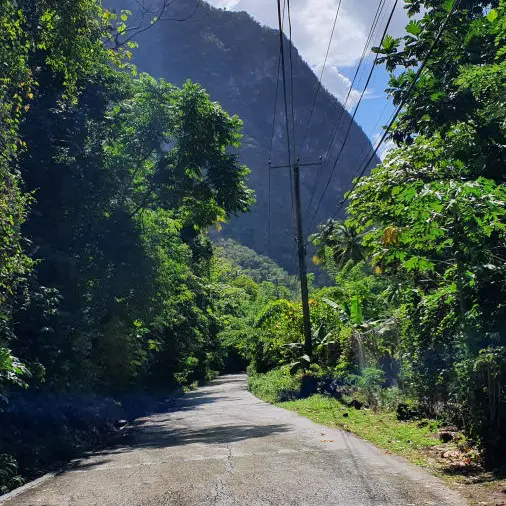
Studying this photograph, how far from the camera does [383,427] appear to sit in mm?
12617

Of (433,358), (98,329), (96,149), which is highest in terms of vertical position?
(96,149)

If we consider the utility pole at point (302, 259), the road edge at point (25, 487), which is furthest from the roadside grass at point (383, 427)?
the utility pole at point (302, 259)

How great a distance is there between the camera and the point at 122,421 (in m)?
19.6

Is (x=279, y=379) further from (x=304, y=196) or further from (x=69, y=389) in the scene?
(x=304, y=196)

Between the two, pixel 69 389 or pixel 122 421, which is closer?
pixel 69 389

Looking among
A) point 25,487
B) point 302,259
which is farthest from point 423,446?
point 302,259

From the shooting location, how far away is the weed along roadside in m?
7.37

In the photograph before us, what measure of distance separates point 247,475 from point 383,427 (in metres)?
5.09

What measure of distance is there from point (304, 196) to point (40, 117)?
176 metres

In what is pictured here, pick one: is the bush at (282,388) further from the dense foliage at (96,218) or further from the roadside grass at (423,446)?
the roadside grass at (423,446)

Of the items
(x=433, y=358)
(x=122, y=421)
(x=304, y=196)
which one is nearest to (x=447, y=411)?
(x=433, y=358)

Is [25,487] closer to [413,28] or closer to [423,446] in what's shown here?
[423,446]

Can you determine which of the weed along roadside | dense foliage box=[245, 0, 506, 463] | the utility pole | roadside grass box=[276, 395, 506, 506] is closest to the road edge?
the weed along roadside

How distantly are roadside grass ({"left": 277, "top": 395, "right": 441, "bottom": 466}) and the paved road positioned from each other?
0.40 m
